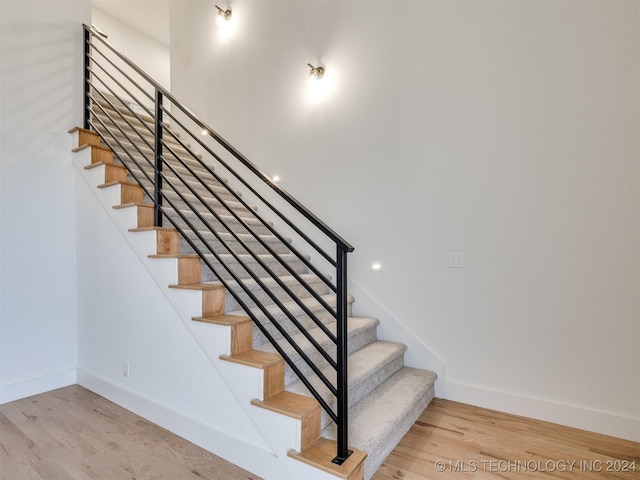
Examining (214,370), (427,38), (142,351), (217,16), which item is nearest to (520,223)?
(427,38)

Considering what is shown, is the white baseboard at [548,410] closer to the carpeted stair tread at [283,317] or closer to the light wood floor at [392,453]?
the light wood floor at [392,453]

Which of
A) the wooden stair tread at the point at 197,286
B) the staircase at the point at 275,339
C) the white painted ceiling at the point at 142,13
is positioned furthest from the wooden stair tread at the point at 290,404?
the white painted ceiling at the point at 142,13

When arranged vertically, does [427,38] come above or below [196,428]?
above

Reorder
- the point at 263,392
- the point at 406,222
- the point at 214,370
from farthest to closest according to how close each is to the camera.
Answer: the point at 406,222, the point at 214,370, the point at 263,392

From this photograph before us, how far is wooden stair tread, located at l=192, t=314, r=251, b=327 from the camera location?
1952mm

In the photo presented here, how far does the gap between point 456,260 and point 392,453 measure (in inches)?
53.9

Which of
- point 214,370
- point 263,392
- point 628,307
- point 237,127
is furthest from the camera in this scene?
point 237,127

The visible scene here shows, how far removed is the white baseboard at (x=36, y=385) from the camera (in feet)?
8.38

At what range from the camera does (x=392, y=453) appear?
1972 mm

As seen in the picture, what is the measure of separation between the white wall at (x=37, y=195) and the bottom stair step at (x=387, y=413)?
7.57ft

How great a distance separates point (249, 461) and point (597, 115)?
279 centimetres

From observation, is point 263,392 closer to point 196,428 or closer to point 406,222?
point 196,428

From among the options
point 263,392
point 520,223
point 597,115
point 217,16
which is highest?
point 217,16

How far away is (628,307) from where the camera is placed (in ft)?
7.04
